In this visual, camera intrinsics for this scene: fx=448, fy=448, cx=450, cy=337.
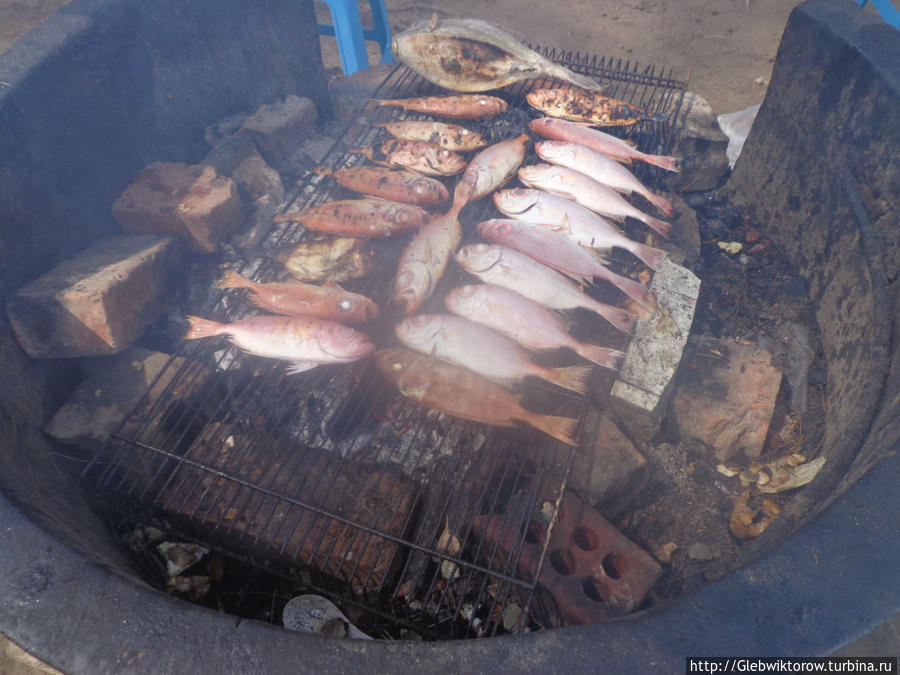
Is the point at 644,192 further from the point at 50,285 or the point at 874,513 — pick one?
the point at 50,285

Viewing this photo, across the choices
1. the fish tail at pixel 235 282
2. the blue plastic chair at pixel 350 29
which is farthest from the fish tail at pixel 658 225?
the blue plastic chair at pixel 350 29

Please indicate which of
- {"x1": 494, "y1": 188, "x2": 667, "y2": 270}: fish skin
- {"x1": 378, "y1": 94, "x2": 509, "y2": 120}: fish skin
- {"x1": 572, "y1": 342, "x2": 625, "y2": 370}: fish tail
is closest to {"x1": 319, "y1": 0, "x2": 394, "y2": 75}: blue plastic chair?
{"x1": 378, "y1": 94, "x2": 509, "y2": 120}: fish skin

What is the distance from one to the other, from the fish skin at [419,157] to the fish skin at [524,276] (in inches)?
45.0

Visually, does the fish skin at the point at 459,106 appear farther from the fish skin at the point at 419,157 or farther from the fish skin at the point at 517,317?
the fish skin at the point at 517,317

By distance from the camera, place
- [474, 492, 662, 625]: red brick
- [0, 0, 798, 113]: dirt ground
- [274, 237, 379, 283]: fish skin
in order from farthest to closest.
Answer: [0, 0, 798, 113]: dirt ground < [274, 237, 379, 283]: fish skin < [474, 492, 662, 625]: red brick

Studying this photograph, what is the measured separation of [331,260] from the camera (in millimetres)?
3623

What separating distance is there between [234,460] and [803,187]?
4.94 metres

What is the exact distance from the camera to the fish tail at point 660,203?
3.93m

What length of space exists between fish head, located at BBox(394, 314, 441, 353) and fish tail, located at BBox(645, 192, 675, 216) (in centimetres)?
229

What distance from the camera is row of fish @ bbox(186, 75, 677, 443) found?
9.90ft

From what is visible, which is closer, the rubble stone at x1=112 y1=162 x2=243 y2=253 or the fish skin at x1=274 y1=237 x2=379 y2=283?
the fish skin at x1=274 y1=237 x2=379 y2=283

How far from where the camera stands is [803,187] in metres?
3.77

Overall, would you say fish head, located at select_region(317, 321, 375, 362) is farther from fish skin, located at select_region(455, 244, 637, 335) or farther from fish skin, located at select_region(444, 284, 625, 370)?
fish skin, located at select_region(455, 244, 637, 335)

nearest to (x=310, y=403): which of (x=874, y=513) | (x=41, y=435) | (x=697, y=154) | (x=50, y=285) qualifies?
(x=41, y=435)
